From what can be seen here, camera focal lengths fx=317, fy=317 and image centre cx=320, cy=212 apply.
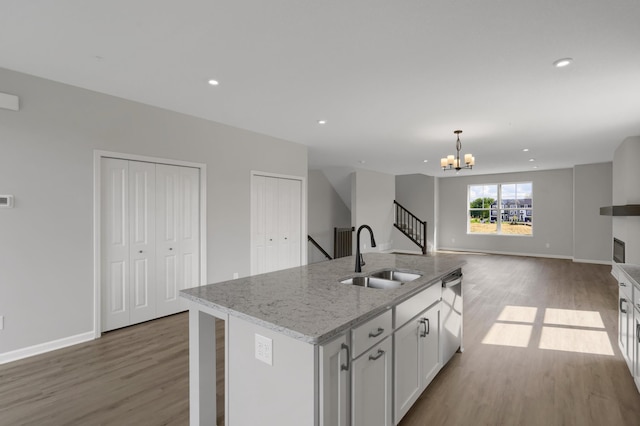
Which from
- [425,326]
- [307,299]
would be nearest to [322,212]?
[425,326]

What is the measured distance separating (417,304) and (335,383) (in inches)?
36.9

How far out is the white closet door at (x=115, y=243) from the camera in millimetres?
3457

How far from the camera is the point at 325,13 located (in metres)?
2.02

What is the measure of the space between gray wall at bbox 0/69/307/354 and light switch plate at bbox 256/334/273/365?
280cm

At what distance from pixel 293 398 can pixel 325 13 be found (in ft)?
7.13

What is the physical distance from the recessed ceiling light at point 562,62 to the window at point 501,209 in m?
8.20

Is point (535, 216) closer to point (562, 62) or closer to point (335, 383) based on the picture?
point (562, 62)

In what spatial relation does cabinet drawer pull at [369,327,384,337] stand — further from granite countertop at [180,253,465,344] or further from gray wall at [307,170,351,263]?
gray wall at [307,170,351,263]

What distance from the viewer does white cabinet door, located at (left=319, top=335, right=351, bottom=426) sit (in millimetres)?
1285

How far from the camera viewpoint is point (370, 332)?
1.59 meters

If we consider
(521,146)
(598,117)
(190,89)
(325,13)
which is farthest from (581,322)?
(190,89)

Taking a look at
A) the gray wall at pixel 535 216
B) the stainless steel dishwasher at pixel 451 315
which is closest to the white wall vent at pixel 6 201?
the stainless steel dishwasher at pixel 451 315

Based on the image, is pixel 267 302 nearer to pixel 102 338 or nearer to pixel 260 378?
pixel 260 378

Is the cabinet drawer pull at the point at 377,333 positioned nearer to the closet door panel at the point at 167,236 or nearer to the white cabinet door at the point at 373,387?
the white cabinet door at the point at 373,387
